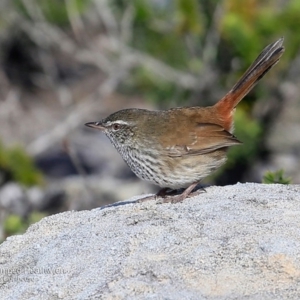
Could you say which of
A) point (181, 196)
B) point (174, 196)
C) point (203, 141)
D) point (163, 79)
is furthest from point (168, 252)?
point (163, 79)

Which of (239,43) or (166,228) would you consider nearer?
(166,228)

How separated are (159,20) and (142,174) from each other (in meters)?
5.81

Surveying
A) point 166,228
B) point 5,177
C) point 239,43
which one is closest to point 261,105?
point 239,43

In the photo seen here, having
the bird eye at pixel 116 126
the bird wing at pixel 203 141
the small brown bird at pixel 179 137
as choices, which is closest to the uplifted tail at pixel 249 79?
the small brown bird at pixel 179 137

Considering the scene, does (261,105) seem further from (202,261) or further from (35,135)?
(202,261)

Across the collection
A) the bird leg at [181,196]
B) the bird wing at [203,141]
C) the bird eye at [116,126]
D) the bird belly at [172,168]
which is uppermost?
the bird eye at [116,126]

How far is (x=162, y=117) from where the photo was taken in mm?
6332

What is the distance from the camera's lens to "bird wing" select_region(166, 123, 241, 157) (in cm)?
605

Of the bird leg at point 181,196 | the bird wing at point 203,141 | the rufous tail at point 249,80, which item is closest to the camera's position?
the bird leg at point 181,196

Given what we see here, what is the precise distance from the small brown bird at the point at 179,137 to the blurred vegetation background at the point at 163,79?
283cm

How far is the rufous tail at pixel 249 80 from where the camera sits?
6.43 m

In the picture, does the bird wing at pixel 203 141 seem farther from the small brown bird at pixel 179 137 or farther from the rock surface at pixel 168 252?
the rock surface at pixel 168 252

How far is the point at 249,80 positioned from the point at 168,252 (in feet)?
8.71

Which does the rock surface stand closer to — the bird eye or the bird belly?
the bird belly
